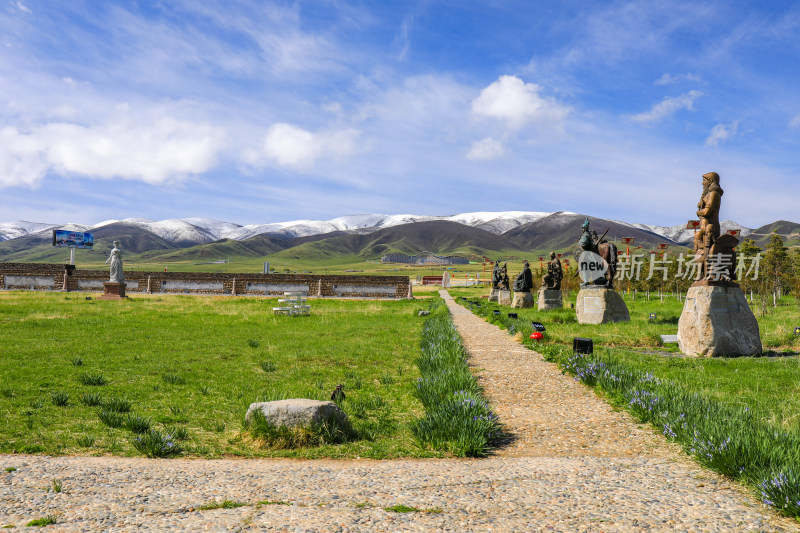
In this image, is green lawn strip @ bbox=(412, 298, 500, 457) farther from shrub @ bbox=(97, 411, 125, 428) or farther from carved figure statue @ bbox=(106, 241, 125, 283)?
carved figure statue @ bbox=(106, 241, 125, 283)

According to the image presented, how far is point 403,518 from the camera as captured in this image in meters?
3.43

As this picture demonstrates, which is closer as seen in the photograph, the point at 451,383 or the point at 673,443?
the point at 673,443

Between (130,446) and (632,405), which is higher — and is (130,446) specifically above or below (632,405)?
below

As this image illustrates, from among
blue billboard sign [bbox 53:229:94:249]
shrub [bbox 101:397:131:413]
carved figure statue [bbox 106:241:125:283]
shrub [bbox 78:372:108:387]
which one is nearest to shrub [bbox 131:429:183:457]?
shrub [bbox 101:397:131:413]

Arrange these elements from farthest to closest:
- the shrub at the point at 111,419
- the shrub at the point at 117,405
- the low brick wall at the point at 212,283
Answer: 1. the low brick wall at the point at 212,283
2. the shrub at the point at 117,405
3. the shrub at the point at 111,419

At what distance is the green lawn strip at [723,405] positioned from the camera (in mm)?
3936

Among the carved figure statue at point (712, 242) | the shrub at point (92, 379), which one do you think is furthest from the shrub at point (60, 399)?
the carved figure statue at point (712, 242)

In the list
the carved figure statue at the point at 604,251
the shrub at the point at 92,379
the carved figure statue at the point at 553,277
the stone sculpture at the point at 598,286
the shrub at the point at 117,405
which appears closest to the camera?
the shrub at the point at 117,405

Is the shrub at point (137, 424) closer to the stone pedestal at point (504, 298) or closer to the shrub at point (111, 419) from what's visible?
the shrub at point (111, 419)

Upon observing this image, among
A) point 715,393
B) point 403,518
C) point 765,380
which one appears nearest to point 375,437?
point 403,518

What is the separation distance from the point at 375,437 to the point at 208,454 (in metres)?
1.87

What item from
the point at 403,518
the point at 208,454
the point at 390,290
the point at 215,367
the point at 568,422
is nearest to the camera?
the point at 403,518

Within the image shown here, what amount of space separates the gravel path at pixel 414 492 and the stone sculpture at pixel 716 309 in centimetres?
612

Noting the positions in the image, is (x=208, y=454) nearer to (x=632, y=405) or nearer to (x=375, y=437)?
(x=375, y=437)
